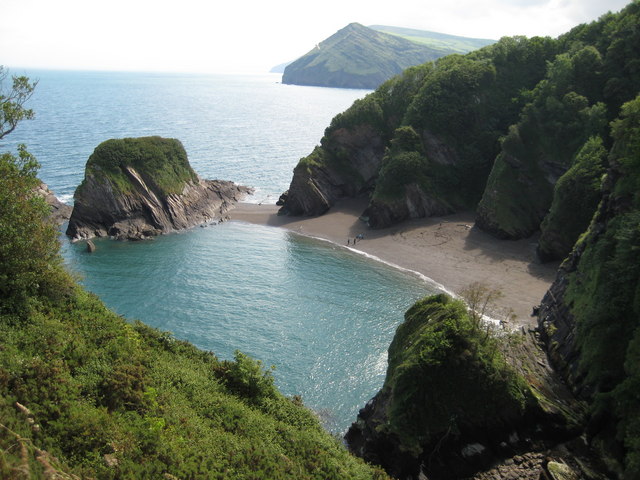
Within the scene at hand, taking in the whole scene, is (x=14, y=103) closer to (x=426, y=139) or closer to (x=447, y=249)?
(x=447, y=249)

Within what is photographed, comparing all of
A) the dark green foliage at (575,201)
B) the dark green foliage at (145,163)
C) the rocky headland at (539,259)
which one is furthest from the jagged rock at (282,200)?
the dark green foliage at (575,201)

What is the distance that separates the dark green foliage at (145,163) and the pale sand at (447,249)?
518 inches

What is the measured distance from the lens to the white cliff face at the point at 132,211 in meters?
74.8

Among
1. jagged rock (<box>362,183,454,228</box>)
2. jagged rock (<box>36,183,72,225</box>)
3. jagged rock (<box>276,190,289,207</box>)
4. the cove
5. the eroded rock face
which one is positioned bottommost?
the cove

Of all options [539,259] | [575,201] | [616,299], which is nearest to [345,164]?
[539,259]

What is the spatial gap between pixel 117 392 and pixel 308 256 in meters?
48.0

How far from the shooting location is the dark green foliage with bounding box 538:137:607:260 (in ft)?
184

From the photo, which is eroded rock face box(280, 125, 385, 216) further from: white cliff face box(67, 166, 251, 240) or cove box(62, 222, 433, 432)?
white cliff face box(67, 166, 251, 240)

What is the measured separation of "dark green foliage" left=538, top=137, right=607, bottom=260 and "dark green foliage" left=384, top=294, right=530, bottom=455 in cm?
3513

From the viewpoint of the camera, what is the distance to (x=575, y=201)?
187ft

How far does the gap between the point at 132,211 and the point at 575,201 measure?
219 ft

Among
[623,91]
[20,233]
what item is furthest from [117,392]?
[623,91]

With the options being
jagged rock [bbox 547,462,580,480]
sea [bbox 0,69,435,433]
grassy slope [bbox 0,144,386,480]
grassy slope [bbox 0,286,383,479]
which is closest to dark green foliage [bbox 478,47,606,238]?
sea [bbox 0,69,435,433]

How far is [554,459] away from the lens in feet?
89.2
